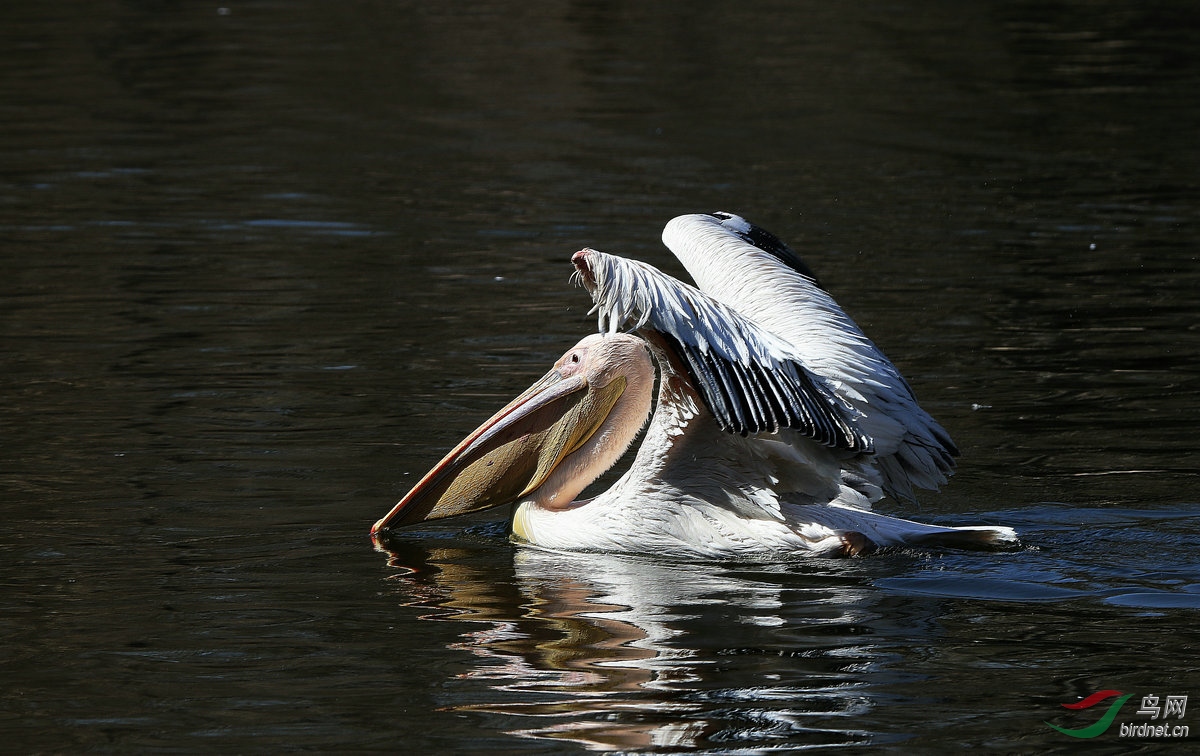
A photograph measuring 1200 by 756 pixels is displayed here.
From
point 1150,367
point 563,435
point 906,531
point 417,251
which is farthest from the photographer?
point 417,251

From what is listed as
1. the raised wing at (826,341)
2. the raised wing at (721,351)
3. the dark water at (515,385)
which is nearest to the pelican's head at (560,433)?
the dark water at (515,385)

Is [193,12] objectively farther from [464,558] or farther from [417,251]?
[464,558]

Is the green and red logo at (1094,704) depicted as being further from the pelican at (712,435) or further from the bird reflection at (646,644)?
the pelican at (712,435)

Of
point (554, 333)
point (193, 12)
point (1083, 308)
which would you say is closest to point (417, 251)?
point (554, 333)

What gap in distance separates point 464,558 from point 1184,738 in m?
2.58

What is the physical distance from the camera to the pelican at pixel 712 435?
17.3 ft

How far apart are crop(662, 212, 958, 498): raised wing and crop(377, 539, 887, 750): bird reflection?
773 mm

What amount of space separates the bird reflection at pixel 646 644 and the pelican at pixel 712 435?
0.54 feet

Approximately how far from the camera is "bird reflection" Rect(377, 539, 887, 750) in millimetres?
4230

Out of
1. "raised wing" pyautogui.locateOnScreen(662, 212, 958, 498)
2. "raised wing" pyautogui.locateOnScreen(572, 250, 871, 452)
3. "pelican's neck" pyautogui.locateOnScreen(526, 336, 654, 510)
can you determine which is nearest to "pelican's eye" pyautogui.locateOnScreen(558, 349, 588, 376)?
"pelican's neck" pyautogui.locateOnScreen(526, 336, 654, 510)

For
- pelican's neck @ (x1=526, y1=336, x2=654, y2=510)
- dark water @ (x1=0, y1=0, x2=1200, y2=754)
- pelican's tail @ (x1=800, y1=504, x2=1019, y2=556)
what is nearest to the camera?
dark water @ (x1=0, y1=0, x2=1200, y2=754)

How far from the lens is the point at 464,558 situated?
5.89m

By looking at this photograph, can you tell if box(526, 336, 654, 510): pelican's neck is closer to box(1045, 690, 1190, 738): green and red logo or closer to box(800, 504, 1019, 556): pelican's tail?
box(800, 504, 1019, 556): pelican's tail

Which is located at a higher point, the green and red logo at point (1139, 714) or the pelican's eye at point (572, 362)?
the pelican's eye at point (572, 362)
